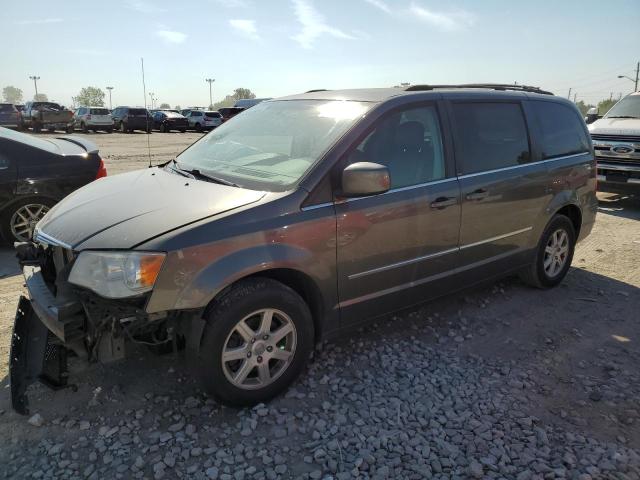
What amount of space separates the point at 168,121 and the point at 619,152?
31234 mm

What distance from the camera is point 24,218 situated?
18.9 feet

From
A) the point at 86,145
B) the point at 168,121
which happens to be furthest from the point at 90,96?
the point at 86,145

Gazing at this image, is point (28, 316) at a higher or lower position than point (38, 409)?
higher

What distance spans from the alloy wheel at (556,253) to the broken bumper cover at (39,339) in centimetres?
418

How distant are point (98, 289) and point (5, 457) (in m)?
0.98

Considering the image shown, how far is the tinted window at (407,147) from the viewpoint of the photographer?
333 centimetres

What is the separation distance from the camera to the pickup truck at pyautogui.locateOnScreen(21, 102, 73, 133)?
29531 mm

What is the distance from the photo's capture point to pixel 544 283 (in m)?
4.94

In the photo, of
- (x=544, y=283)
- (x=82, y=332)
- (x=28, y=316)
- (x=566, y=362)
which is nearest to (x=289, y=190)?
(x=82, y=332)

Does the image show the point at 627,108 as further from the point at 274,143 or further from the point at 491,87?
the point at 274,143

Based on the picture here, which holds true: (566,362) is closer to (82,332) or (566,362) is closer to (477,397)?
(477,397)

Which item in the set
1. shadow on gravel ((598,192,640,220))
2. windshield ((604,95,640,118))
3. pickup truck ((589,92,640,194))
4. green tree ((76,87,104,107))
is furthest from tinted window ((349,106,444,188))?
green tree ((76,87,104,107))

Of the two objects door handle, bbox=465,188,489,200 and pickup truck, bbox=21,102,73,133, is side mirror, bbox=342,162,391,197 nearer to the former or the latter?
door handle, bbox=465,188,489,200

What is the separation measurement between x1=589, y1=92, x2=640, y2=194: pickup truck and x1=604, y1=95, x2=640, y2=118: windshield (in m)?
0.02
